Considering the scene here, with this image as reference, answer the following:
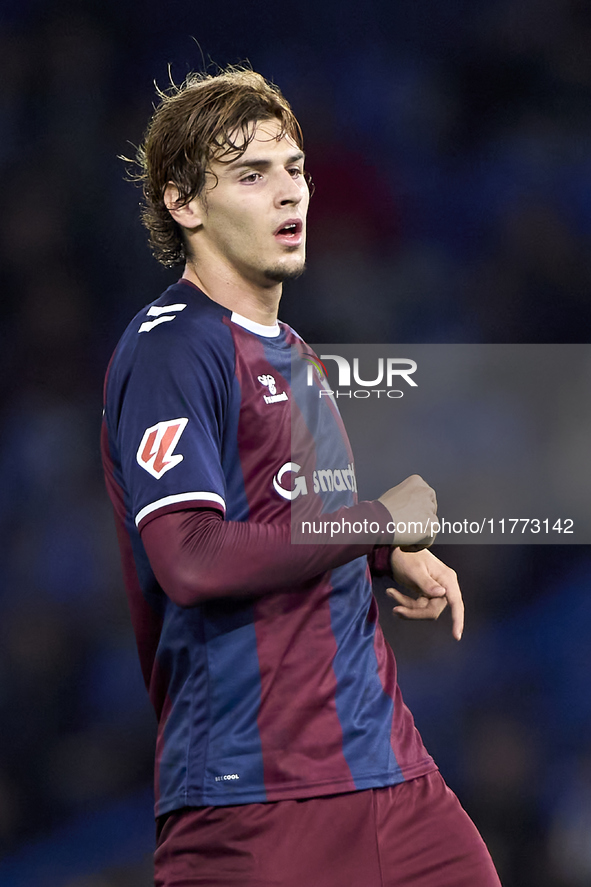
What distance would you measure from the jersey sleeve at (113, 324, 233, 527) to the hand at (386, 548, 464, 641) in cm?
43

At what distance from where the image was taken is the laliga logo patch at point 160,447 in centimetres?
155

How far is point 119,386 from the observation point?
5.57ft

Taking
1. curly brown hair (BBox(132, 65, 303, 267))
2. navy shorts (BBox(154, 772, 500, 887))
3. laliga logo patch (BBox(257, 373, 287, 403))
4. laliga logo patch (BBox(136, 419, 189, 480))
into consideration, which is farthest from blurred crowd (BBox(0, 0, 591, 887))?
laliga logo patch (BBox(136, 419, 189, 480))

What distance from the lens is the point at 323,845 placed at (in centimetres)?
162

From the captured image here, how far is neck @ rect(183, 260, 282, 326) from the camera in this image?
186cm

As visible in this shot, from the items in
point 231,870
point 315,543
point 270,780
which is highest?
point 315,543

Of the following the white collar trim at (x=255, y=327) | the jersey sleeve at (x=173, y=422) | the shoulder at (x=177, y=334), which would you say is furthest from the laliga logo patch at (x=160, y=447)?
the white collar trim at (x=255, y=327)

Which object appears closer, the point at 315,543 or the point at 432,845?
the point at 315,543

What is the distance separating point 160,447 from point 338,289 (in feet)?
7.30

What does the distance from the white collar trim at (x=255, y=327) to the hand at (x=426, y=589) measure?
44 centimetres

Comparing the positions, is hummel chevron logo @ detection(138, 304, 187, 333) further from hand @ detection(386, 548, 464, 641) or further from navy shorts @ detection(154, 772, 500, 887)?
navy shorts @ detection(154, 772, 500, 887)

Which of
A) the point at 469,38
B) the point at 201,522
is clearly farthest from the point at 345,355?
the point at 469,38

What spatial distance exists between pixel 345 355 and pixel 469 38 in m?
1.82

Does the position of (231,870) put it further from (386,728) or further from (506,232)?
(506,232)
